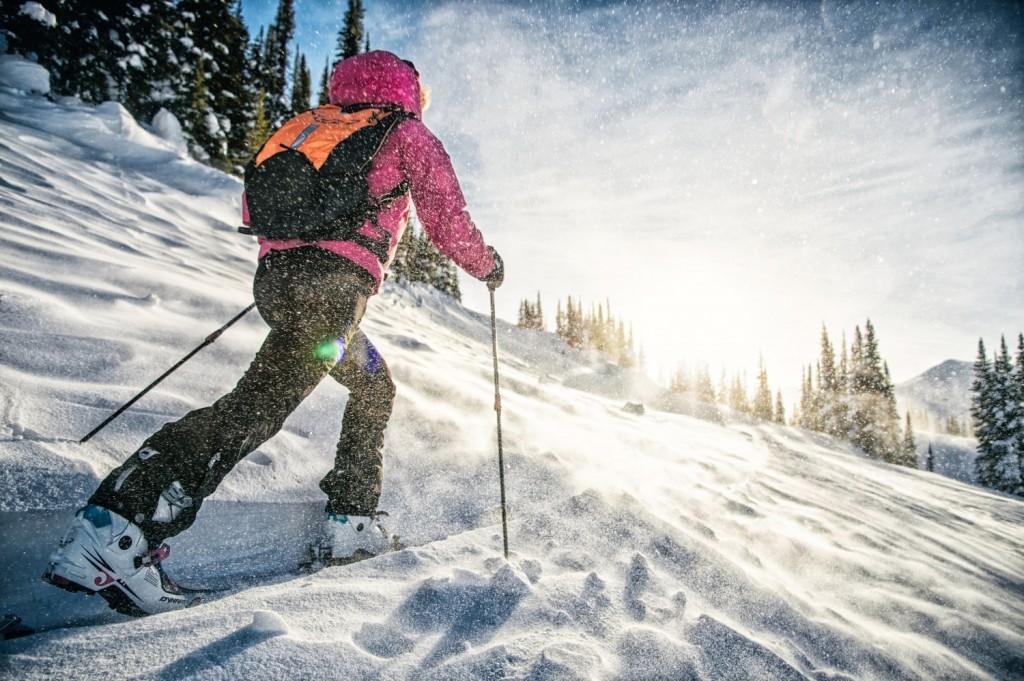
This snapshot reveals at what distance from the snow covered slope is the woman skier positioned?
0.64ft

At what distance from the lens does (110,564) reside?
130cm

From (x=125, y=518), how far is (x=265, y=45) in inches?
1945

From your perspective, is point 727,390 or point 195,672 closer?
point 195,672

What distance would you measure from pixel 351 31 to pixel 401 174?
123 ft

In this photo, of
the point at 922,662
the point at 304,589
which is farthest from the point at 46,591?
the point at 922,662

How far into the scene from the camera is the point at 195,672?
42.1 inches

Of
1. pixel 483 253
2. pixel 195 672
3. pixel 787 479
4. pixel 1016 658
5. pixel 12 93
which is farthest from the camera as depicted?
pixel 12 93

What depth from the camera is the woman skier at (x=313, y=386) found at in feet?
4.42

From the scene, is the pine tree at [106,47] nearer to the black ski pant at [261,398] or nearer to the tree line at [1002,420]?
the black ski pant at [261,398]

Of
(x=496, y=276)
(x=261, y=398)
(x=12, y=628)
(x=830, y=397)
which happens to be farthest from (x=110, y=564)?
(x=830, y=397)

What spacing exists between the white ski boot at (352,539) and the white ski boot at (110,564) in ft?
1.90

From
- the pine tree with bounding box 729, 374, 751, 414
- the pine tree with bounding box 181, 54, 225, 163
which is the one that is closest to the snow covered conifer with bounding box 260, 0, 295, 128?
the pine tree with bounding box 181, 54, 225, 163

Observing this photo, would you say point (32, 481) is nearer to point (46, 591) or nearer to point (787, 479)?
point (46, 591)

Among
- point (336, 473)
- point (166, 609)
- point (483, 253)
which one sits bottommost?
point (166, 609)
